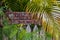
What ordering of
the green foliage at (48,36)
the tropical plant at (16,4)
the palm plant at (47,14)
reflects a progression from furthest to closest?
1. the tropical plant at (16,4)
2. the green foliage at (48,36)
3. the palm plant at (47,14)

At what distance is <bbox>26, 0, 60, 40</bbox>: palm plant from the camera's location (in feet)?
11.9

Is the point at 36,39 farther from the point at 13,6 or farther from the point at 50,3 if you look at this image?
the point at 13,6

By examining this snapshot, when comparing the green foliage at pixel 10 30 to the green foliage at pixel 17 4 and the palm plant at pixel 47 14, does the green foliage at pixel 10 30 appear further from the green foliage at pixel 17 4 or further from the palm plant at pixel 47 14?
the green foliage at pixel 17 4

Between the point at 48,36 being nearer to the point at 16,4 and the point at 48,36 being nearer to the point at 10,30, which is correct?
the point at 10,30

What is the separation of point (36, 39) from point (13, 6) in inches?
46.5

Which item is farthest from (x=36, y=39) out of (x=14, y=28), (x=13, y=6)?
(x=13, y=6)

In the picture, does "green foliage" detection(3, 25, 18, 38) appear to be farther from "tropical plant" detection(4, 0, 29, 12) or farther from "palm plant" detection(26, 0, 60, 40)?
"tropical plant" detection(4, 0, 29, 12)

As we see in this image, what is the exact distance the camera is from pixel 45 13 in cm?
367

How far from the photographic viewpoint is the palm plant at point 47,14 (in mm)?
3635

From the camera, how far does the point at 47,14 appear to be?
144 inches

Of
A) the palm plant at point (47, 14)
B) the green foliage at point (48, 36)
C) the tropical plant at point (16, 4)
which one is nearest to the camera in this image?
the palm plant at point (47, 14)

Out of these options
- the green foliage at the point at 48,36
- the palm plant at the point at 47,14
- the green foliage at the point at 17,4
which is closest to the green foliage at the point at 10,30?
the palm plant at the point at 47,14

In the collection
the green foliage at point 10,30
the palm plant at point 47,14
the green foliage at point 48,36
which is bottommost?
the green foliage at point 48,36

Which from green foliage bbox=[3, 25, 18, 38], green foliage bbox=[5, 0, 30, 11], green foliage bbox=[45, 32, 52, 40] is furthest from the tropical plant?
green foliage bbox=[45, 32, 52, 40]
